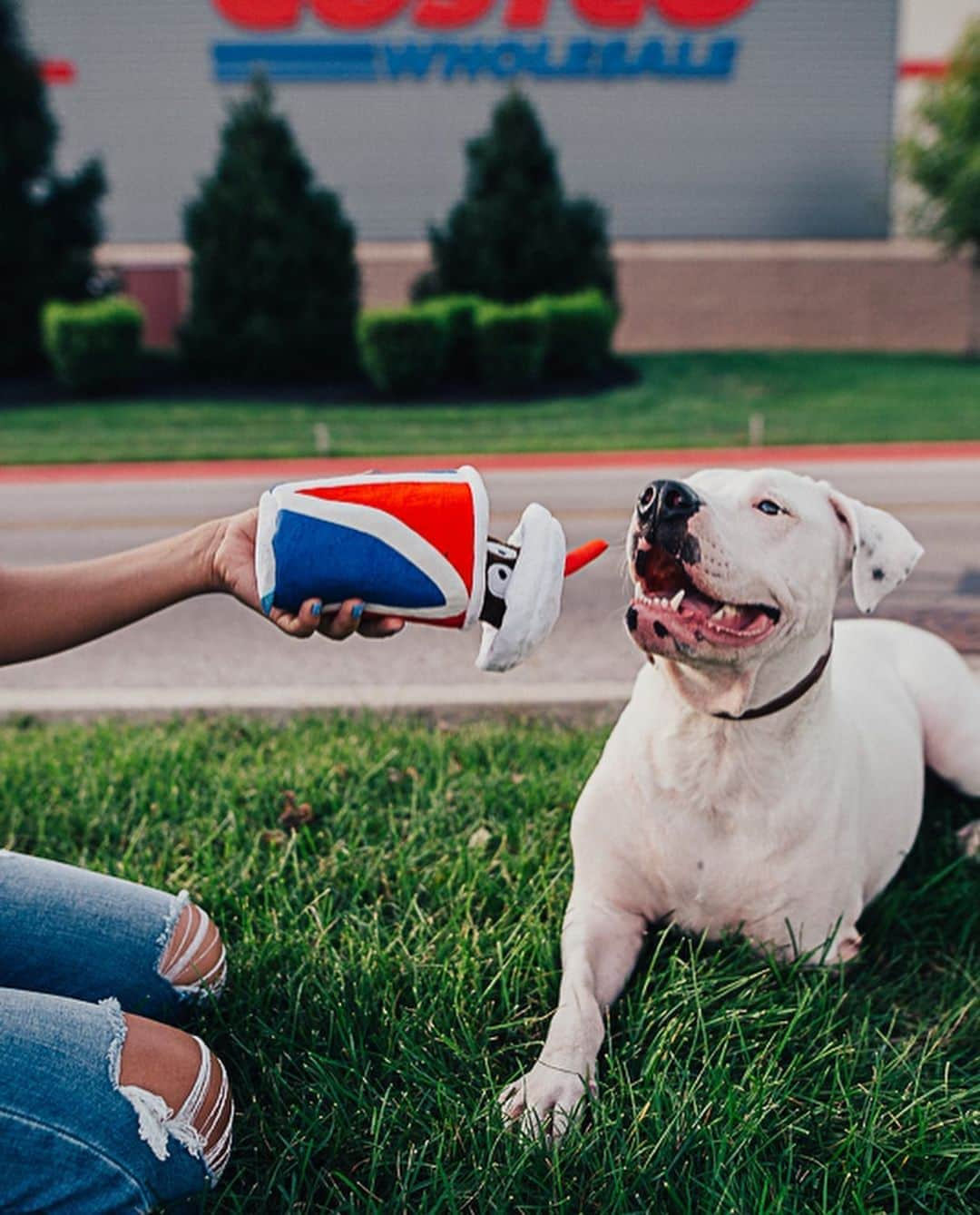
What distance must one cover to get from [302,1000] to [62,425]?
1457 centimetres

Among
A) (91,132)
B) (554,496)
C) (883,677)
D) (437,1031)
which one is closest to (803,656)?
(883,677)

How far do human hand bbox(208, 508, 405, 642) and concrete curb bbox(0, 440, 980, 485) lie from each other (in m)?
9.57

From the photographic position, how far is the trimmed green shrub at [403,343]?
17.2 meters

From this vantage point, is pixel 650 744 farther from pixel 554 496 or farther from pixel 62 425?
pixel 62 425

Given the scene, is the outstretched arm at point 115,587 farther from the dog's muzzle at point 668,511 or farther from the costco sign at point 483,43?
the costco sign at point 483,43

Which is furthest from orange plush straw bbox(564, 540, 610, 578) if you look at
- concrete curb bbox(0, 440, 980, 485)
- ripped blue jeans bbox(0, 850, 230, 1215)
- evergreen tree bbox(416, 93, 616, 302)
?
evergreen tree bbox(416, 93, 616, 302)

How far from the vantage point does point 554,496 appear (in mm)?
9938

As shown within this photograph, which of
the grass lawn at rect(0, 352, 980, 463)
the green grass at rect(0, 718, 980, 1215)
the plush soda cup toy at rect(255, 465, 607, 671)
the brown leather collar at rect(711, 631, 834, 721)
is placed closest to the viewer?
the plush soda cup toy at rect(255, 465, 607, 671)

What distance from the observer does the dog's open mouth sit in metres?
2.54

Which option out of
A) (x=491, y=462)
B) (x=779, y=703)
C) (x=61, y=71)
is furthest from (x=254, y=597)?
(x=61, y=71)

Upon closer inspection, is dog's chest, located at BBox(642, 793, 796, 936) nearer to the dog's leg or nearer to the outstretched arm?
the dog's leg

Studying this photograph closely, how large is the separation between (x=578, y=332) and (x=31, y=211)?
29.1 feet

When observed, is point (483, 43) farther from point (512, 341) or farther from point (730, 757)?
point (730, 757)

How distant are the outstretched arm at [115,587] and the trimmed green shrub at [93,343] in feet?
54.3
